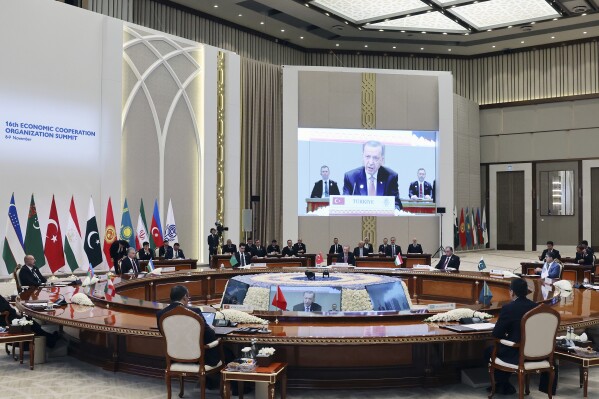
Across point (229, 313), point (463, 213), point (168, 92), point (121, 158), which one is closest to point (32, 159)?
point (121, 158)

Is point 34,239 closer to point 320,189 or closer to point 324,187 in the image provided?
point 320,189

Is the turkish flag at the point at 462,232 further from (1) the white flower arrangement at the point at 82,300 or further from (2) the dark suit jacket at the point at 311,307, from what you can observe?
(1) the white flower arrangement at the point at 82,300

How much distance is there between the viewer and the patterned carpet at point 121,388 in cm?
562

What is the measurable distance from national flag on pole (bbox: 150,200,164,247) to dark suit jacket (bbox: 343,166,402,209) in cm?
612

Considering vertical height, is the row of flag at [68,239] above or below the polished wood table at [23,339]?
above

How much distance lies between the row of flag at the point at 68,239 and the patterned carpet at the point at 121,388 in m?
7.57

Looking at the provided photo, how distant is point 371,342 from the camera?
5504 mm

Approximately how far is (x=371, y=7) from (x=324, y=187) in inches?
216

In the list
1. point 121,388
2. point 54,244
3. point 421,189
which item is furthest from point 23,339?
point 421,189

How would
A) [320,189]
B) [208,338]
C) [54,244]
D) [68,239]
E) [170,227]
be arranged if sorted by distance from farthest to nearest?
[320,189], [170,227], [68,239], [54,244], [208,338]

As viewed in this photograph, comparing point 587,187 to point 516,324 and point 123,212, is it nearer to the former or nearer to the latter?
point 123,212

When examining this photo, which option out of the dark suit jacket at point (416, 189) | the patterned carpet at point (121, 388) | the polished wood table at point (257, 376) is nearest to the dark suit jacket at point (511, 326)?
the patterned carpet at point (121, 388)

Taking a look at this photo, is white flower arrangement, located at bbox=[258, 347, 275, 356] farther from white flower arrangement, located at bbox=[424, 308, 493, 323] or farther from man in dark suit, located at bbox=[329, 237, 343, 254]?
man in dark suit, located at bbox=[329, 237, 343, 254]

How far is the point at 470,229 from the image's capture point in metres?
24.4
